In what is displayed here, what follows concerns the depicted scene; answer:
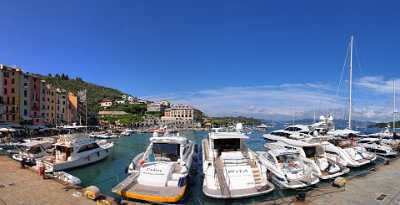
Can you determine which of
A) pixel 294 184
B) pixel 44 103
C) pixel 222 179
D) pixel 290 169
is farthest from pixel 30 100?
pixel 294 184

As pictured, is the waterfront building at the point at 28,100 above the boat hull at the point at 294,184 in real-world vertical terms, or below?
above

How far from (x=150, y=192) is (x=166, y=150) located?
639 cm

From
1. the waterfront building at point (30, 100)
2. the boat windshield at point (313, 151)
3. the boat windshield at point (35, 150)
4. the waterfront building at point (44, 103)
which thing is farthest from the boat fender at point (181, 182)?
the waterfront building at point (44, 103)

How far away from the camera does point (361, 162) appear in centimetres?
2597

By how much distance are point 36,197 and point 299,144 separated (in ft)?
62.7

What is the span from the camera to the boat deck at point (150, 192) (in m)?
14.5

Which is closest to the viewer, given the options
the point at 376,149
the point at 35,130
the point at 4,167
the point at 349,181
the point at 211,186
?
the point at 211,186

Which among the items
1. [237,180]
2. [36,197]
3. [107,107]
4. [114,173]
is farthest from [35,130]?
[107,107]

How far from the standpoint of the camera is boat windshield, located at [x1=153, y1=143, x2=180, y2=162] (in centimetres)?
2103

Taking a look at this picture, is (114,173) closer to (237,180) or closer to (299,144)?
(237,180)

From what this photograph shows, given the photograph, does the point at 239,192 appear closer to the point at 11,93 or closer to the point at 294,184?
the point at 294,184

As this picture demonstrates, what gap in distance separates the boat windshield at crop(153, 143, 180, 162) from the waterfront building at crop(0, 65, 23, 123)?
50.6 m

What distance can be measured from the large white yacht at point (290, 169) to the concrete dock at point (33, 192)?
11447 millimetres

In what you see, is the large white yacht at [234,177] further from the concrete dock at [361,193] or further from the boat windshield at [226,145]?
the concrete dock at [361,193]
